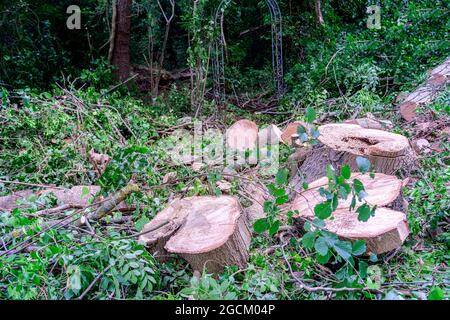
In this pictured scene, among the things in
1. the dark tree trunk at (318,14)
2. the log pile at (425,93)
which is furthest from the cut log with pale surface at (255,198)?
the dark tree trunk at (318,14)

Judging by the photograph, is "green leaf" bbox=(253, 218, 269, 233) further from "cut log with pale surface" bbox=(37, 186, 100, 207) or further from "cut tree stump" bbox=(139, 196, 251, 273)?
"cut log with pale surface" bbox=(37, 186, 100, 207)

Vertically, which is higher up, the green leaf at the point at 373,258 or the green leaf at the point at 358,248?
the green leaf at the point at 358,248

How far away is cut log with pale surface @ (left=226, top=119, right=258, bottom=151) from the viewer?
4840 millimetres

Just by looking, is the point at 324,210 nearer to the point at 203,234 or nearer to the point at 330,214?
the point at 330,214

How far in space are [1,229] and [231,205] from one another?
4.82 ft

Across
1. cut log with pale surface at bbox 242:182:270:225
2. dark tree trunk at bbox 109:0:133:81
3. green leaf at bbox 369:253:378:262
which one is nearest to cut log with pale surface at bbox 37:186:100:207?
cut log with pale surface at bbox 242:182:270:225

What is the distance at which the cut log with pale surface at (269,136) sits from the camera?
4679 millimetres

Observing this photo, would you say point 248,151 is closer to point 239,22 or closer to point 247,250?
point 247,250

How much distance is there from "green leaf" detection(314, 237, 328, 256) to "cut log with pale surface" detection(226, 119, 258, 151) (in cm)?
269

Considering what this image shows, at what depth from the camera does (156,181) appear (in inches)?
147

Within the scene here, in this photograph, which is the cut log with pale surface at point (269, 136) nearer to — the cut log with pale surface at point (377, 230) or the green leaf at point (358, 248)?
the cut log with pale surface at point (377, 230)

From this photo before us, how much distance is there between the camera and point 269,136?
4.75 metres

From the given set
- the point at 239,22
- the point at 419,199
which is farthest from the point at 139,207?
the point at 239,22

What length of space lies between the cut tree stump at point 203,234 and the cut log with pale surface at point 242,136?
2008mm
